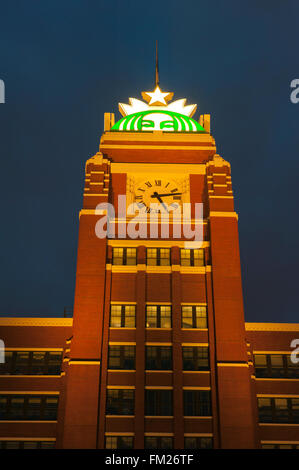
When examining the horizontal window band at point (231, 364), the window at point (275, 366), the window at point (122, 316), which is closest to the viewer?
the horizontal window band at point (231, 364)

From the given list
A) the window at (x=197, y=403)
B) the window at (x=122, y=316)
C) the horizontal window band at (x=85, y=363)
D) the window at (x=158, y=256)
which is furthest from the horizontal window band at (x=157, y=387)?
the window at (x=158, y=256)

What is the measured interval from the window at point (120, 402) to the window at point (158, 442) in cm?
233

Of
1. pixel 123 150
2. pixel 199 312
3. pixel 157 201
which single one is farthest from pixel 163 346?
pixel 123 150

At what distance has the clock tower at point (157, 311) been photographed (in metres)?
41.4

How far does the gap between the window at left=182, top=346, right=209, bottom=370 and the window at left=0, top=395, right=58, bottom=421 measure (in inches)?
428

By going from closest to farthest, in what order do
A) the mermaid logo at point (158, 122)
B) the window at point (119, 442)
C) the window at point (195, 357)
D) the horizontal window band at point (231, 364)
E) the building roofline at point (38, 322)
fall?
the window at point (119, 442)
the horizontal window band at point (231, 364)
the window at point (195, 357)
the building roofline at point (38, 322)
the mermaid logo at point (158, 122)

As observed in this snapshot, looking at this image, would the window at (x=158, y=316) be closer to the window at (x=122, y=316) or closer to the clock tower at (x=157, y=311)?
the clock tower at (x=157, y=311)

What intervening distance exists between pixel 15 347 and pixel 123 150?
71.8 feet

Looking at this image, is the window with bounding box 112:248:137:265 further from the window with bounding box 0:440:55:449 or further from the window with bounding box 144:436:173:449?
the window with bounding box 0:440:55:449

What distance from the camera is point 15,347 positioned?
46.7m

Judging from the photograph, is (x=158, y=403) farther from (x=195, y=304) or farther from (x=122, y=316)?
(x=195, y=304)

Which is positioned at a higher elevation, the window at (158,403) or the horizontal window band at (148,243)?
the horizontal window band at (148,243)

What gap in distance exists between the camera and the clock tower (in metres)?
41.4

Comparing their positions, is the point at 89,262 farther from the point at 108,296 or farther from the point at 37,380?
the point at 37,380
